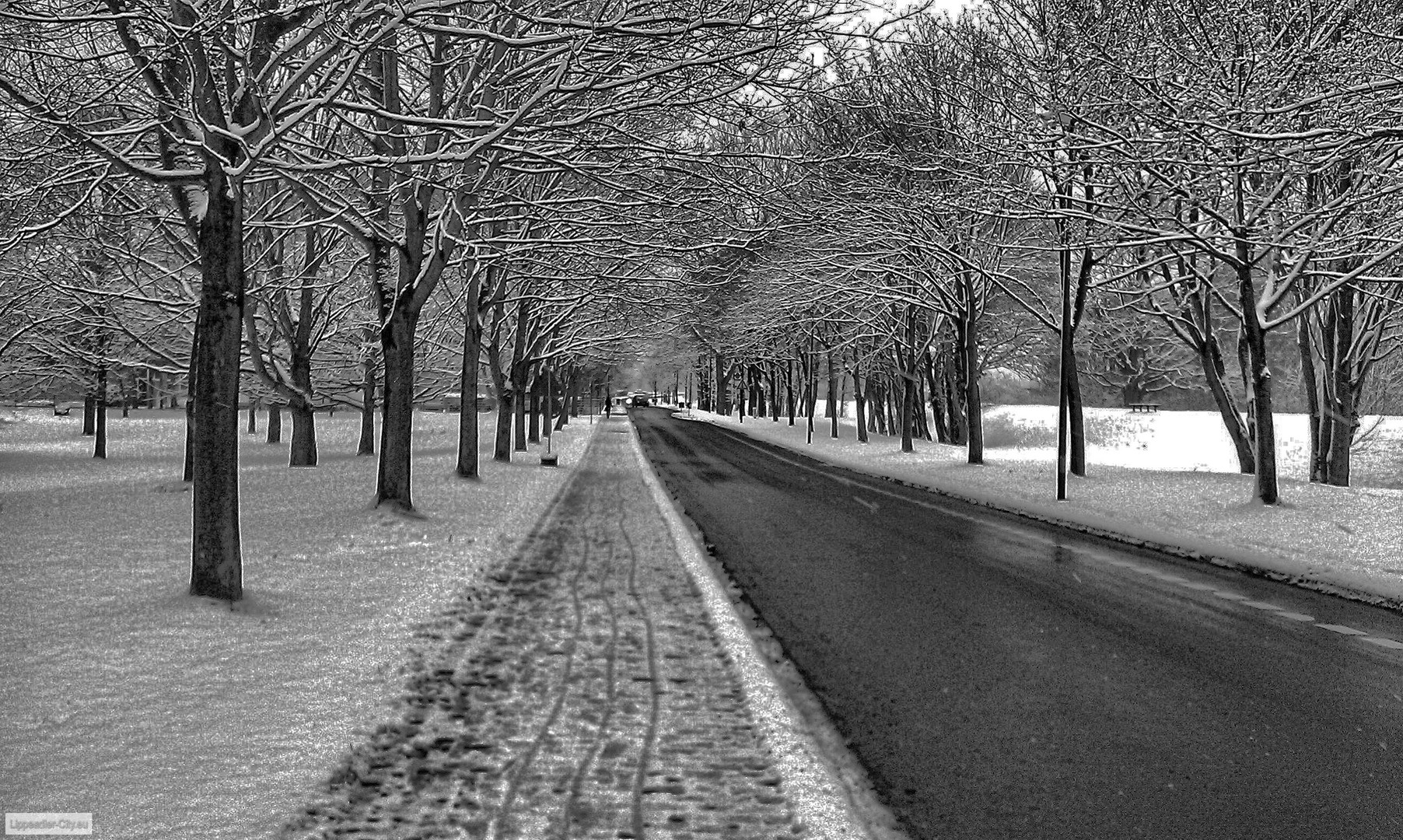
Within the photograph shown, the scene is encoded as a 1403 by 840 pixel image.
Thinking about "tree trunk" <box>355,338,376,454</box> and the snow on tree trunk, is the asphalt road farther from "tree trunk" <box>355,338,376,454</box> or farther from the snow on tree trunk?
"tree trunk" <box>355,338,376,454</box>

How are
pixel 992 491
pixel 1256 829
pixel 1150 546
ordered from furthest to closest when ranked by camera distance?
pixel 992 491, pixel 1150 546, pixel 1256 829

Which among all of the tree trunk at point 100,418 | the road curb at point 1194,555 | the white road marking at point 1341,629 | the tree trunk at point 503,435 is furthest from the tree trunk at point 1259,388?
the tree trunk at point 100,418

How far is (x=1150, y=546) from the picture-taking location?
13.6 metres

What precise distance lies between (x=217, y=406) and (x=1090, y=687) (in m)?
6.78

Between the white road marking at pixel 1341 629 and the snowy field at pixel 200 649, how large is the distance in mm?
7288

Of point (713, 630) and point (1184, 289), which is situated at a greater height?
point (1184, 289)

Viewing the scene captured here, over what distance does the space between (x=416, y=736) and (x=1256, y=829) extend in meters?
3.93

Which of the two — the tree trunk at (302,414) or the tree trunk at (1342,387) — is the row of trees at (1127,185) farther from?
the tree trunk at (302,414)

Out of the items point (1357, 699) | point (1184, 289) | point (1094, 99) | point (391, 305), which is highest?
point (1094, 99)

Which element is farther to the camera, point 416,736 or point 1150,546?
point 1150,546

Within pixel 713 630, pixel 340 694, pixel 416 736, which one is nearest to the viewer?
pixel 416 736

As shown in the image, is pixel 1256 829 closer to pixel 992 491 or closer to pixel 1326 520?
pixel 1326 520

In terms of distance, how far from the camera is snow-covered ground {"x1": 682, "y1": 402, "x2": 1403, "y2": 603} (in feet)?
40.3

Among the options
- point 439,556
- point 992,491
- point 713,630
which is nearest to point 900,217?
point 992,491
